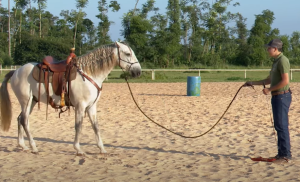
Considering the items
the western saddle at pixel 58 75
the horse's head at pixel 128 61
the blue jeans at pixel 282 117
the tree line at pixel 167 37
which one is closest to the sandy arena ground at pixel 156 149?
the blue jeans at pixel 282 117

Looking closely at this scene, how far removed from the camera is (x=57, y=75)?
5.99m

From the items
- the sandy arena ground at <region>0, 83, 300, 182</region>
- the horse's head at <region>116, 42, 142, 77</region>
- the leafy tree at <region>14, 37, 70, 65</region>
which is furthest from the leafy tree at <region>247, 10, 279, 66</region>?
A: the horse's head at <region>116, 42, 142, 77</region>

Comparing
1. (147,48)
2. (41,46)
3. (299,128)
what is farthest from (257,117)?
(41,46)

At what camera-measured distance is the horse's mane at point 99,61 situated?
5.96 meters

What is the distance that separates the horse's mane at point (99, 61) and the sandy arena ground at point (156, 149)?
1.31m

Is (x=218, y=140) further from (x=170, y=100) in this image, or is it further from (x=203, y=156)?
(x=170, y=100)

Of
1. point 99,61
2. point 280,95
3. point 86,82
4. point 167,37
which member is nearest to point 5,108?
point 86,82

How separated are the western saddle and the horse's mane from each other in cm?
19

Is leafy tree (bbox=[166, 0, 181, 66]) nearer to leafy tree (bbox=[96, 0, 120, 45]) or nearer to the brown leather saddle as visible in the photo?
leafy tree (bbox=[96, 0, 120, 45])

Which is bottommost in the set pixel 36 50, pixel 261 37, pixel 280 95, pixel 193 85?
pixel 193 85

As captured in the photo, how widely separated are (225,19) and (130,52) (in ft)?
156

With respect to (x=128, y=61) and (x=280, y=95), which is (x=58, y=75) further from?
(x=280, y=95)

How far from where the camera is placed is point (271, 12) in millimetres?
48438

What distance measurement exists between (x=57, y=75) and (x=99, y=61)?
68 cm
